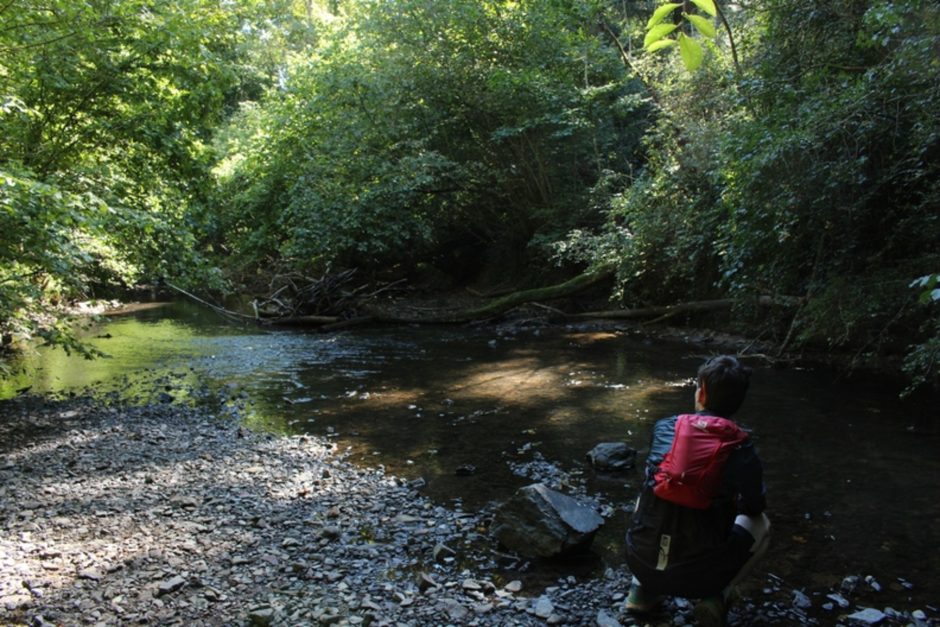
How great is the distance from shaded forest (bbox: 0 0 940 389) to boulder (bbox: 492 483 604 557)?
295 centimetres

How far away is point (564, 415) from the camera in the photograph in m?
8.82

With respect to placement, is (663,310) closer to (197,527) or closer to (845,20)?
(845,20)

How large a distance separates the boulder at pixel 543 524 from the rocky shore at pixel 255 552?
0.22 meters

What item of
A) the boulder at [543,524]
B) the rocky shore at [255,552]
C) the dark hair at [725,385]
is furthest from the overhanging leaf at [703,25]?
the boulder at [543,524]

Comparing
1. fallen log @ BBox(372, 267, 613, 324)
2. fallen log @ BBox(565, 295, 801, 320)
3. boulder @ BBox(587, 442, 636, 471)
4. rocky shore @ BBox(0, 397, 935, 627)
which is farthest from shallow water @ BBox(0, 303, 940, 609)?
fallen log @ BBox(372, 267, 613, 324)

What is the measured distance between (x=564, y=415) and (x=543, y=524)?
4134 millimetres

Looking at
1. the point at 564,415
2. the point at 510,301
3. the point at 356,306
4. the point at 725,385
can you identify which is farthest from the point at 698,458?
the point at 356,306

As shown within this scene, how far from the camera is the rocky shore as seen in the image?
4.03 meters

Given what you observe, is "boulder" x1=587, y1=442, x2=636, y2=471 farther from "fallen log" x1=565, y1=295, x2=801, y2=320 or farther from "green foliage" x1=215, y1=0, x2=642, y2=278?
"green foliage" x1=215, y1=0, x2=642, y2=278

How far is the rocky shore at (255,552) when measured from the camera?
4.03 meters

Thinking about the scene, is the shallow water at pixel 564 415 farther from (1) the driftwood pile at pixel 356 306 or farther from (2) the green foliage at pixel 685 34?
(2) the green foliage at pixel 685 34

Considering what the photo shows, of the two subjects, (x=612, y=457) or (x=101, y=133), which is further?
(x=101, y=133)

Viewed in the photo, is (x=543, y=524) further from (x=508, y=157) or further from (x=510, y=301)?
(x=508, y=157)

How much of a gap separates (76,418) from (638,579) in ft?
27.9
